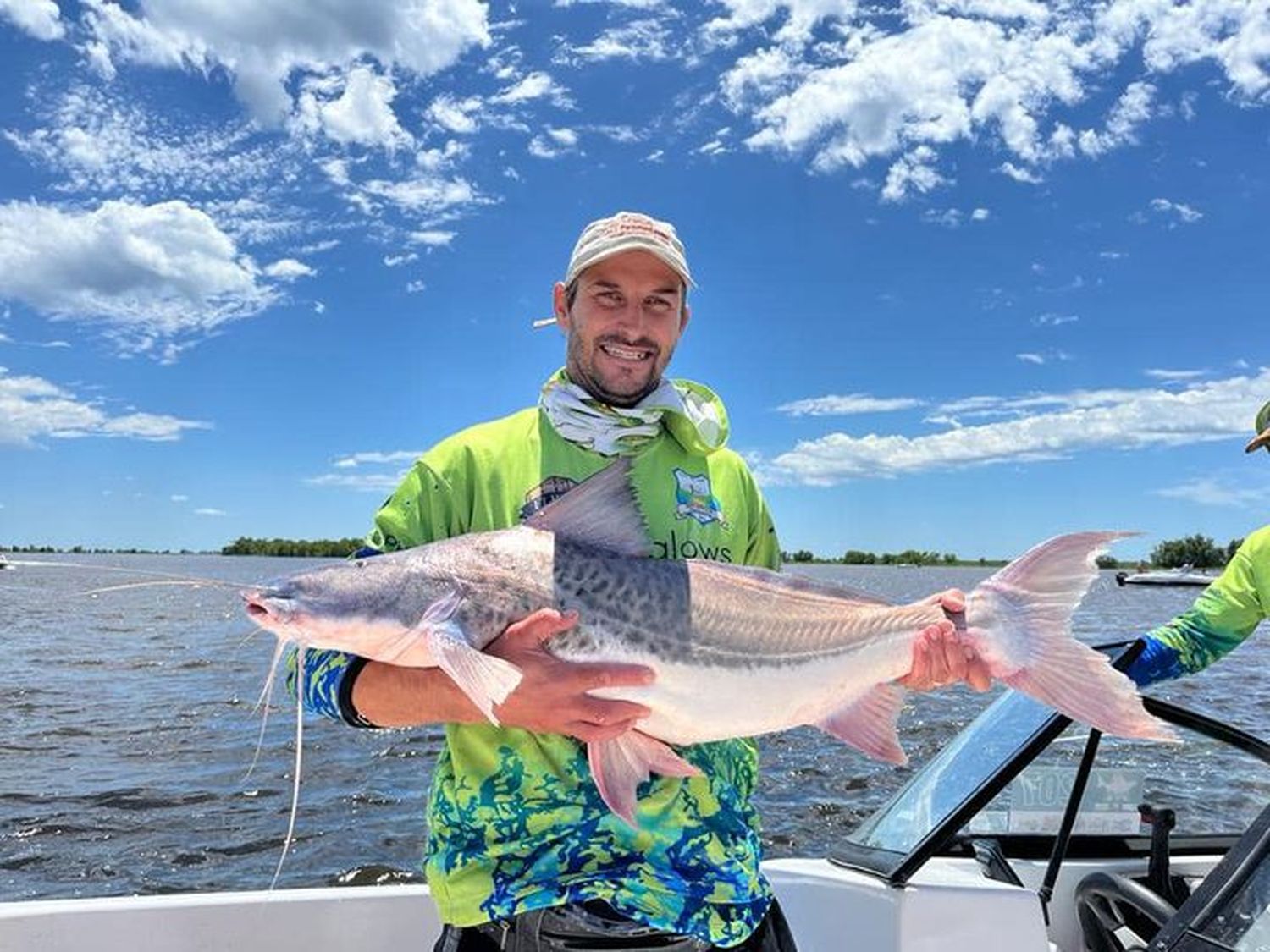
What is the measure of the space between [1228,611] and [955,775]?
2.29 metres

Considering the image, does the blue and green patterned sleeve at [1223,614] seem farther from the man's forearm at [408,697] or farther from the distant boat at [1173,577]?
the distant boat at [1173,577]

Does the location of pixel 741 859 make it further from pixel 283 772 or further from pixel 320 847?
pixel 283 772

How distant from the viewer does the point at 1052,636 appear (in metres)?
2.77

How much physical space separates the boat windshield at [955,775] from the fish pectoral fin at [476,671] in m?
2.37

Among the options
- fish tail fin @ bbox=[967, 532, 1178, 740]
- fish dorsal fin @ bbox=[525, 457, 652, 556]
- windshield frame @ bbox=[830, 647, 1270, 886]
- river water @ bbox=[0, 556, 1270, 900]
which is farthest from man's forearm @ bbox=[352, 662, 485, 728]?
windshield frame @ bbox=[830, 647, 1270, 886]

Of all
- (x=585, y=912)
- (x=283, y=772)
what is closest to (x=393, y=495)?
(x=585, y=912)

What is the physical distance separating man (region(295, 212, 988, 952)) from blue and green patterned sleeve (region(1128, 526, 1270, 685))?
276cm

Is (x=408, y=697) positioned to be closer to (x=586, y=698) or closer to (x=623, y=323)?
(x=586, y=698)

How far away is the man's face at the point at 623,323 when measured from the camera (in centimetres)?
296

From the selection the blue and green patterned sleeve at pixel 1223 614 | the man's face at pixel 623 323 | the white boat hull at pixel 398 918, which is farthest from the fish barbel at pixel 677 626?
the blue and green patterned sleeve at pixel 1223 614

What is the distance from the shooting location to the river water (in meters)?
9.77

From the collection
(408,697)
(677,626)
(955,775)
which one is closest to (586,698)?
(677,626)

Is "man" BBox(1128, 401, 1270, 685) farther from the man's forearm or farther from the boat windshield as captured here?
the man's forearm

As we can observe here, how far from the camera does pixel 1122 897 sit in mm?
4281
